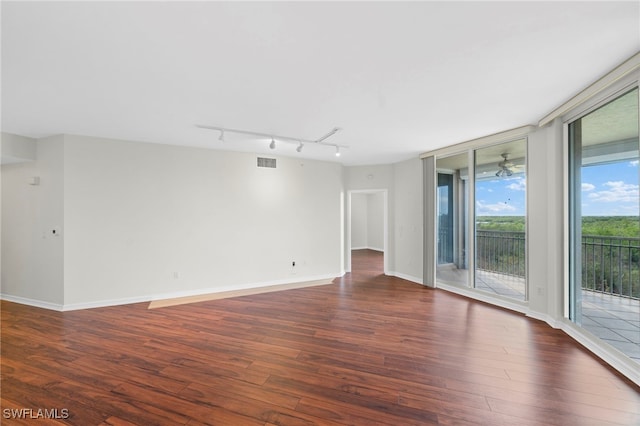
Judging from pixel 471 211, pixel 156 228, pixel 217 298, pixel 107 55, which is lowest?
pixel 217 298

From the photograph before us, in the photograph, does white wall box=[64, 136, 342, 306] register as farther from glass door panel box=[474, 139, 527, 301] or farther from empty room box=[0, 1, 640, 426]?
glass door panel box=[474, 139, 527, 301]

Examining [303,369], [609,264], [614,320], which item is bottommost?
[303,369]

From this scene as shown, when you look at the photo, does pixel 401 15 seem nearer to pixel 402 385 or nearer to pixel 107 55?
pixel 107 55

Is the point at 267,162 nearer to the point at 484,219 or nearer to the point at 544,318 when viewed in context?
the point at 484,219

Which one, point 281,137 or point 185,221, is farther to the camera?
point 185,221

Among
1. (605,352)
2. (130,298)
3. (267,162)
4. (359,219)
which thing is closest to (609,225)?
(605,352)

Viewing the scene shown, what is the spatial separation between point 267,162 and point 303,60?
3.50 m

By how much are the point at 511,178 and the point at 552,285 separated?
1.67m

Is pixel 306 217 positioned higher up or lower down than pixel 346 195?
lower down

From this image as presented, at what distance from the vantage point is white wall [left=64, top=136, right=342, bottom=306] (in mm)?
4137

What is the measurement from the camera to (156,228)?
4562mm

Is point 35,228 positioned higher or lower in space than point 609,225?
lower

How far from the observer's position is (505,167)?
427 cm

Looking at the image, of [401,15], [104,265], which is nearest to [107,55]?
[401,15]
